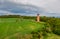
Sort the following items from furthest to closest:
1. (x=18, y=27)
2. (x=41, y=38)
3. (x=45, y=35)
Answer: (x=18, y=27) → (x=45, y=35) → (x=41, y=38)

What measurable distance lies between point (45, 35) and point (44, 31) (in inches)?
53.4

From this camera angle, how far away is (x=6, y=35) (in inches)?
1548

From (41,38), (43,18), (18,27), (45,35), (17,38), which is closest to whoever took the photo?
(17,38)

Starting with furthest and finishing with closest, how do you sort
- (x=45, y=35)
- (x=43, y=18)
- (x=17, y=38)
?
(x=43, y=18), (x=45, y=35), (x=17, y=38)

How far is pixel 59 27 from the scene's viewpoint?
4738 cm

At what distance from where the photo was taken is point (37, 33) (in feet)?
136

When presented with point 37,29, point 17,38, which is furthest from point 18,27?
point 17,38

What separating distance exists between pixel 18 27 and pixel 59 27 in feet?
37.1

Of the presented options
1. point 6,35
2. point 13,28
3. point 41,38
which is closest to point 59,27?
point 41,38

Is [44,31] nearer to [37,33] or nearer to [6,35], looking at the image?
[37,33]

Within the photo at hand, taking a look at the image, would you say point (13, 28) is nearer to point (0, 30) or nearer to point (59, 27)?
point (0, 30)

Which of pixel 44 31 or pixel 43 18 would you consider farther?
pixel 43 18

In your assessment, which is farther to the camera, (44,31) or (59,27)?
(59,27)

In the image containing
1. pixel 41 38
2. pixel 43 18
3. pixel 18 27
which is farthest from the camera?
pixel 43 18
